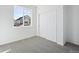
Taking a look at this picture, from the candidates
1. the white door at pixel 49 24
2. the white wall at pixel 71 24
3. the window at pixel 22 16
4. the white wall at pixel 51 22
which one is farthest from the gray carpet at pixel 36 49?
the window at pixel 22 16

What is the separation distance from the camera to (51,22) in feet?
14.8

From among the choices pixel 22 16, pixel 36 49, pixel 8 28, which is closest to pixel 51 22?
pixel 22 16

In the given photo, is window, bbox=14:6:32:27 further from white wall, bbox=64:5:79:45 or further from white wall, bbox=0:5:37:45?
white wall, bbox=64:5:79:45

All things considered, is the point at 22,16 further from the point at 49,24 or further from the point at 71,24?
the point at 71,24

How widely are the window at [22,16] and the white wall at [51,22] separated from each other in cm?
80

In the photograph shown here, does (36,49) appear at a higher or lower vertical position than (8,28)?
lower

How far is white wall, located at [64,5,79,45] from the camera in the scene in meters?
3.77

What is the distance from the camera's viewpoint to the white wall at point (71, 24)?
3766mm

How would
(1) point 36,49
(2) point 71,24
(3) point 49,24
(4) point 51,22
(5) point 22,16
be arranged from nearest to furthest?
(1) point 36,49 < (2) point 71,24 < (4) point 51,22 < (3) point 49,24 < (5) point 22,16

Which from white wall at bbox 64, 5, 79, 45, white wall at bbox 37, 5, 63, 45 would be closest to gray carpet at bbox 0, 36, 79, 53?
white wall at bbox 37, 5, 63, 45

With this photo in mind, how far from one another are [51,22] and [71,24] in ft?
3.37
